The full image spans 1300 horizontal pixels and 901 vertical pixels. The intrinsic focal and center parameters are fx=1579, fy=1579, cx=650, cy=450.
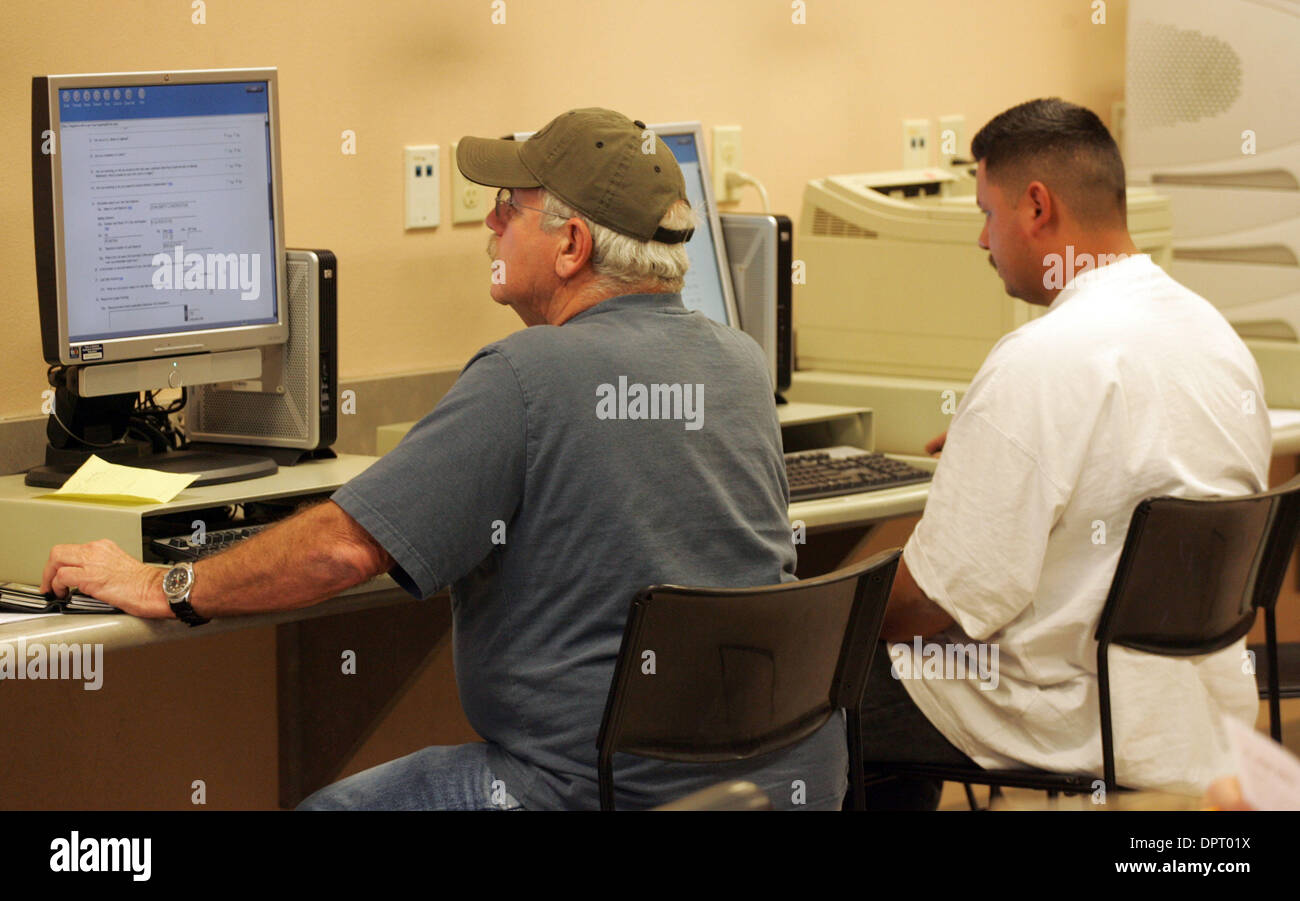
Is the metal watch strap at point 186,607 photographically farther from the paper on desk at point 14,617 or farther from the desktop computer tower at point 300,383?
the desktop computer tower at point 300,383

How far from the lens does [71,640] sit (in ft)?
5.15

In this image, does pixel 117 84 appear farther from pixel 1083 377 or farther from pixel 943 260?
pixel 943 260

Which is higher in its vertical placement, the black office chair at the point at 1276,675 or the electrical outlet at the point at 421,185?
the electrical outlet at the point at 421,185

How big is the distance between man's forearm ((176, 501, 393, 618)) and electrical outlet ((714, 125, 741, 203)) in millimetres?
1680

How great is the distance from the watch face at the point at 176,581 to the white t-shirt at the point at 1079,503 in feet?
2.83

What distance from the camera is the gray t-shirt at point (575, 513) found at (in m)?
1.51

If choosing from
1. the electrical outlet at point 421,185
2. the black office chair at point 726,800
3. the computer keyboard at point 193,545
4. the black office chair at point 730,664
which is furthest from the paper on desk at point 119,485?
the black office chair at point 726,800

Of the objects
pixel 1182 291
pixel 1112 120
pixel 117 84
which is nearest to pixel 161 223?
pixel 117 84

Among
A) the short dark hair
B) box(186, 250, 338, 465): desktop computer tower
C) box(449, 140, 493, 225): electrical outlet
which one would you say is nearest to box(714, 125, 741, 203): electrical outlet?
box(449, 140, 493, 225): electrical outlet

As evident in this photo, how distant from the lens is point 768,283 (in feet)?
8.87

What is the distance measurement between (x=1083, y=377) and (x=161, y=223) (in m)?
1.13

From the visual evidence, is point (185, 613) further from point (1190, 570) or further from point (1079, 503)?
point (1190, 570)

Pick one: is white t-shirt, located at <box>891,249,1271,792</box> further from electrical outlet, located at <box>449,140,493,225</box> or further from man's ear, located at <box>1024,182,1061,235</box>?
electrical outlet, located at <box>449,140,493,225</box>

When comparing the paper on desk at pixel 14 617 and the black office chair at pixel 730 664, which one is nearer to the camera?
the black office chair at pixel 730 664
